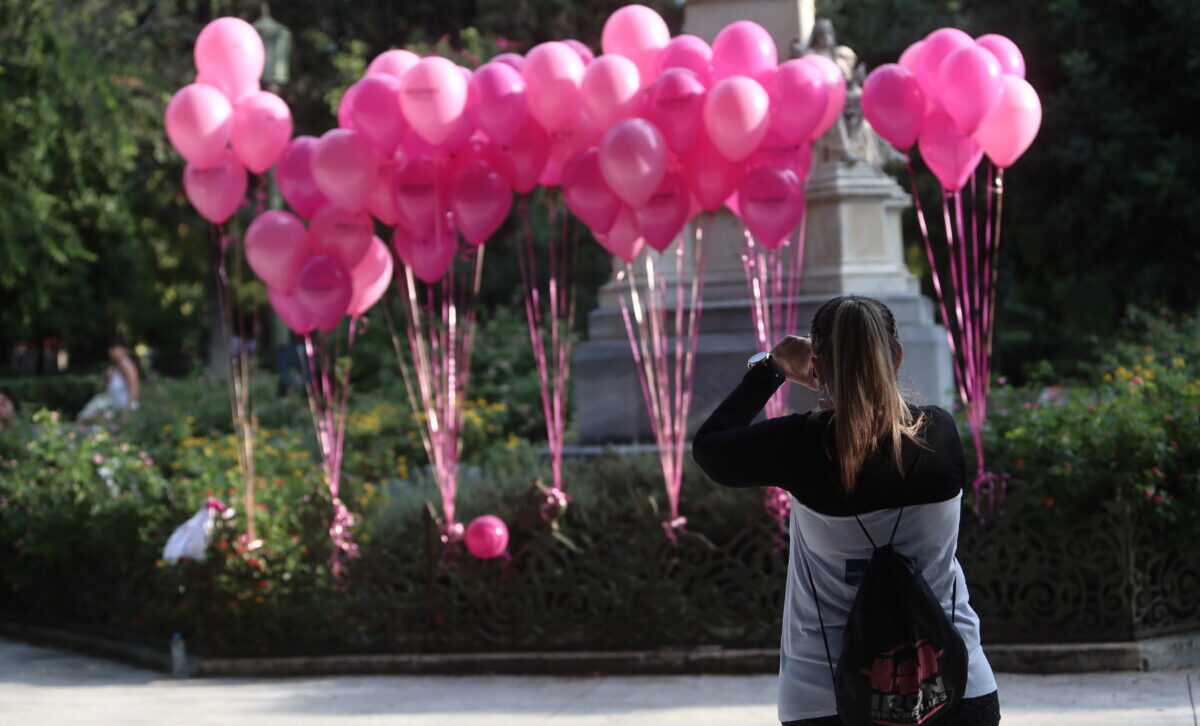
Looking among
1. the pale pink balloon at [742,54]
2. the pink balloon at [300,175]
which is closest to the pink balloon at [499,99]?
the pink balloon at [300,175]

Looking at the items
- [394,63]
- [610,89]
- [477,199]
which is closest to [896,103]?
[610,89]

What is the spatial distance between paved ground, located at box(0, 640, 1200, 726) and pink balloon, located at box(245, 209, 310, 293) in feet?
7.39

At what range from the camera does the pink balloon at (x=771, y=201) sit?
24.4ft

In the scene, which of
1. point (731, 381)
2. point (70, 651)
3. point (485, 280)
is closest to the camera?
point (70, 651)

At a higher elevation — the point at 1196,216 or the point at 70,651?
the point at 1196,216

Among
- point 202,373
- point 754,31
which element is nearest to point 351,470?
point 754,31

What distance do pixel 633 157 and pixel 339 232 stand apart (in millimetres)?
1767

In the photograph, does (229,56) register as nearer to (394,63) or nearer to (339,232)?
(394,63)

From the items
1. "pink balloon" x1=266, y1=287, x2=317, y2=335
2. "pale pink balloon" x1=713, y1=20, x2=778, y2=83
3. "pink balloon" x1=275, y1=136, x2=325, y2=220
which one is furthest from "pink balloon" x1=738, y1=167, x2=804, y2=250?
"pink balloon" x1=266, y1=287, x2=317, y2=335

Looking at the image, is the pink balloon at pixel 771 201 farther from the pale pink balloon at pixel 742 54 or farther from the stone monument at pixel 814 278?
the stone monument at pixel 814 278

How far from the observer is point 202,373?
1777 cm

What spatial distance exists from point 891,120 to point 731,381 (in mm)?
3006

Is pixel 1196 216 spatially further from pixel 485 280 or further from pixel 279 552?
pixel 279 552

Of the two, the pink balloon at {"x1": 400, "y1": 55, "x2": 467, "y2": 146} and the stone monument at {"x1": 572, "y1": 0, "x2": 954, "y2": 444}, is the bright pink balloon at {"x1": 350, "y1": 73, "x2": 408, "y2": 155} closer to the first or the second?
the pink balloon at {"x1": 400, "y1": 55, "x2": 467, "y2": 146}
